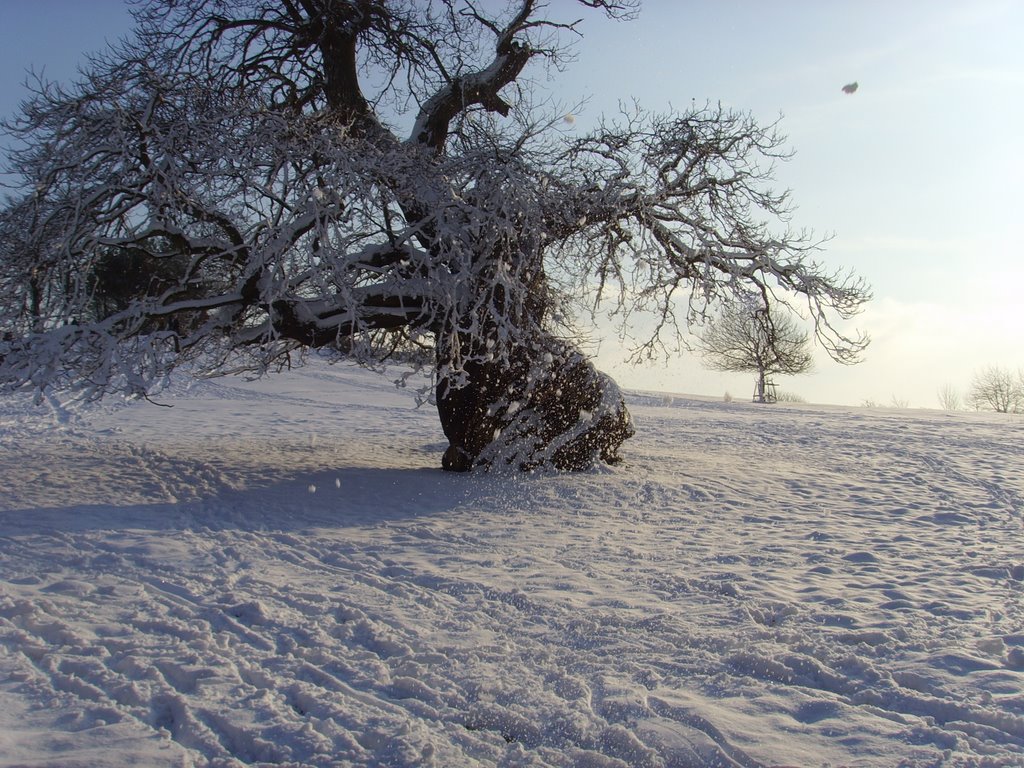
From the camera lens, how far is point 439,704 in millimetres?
3465

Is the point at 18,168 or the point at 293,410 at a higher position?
the point at 18,168

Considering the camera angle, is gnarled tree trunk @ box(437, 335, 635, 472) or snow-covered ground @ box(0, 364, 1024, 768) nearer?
snow-covered ground @ box(0, 364, 1024, 768)

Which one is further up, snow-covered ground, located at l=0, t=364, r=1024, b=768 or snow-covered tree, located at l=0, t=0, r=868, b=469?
snow-covered tree, located at l=0, t=0, r=868, b=469

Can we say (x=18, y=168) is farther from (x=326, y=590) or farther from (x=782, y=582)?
(x=782, y=582)

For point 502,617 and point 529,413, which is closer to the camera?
point 502,617

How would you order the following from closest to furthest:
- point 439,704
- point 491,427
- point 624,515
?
point 439,704, point 624,515, point 491,427

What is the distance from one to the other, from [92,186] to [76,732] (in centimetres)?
696

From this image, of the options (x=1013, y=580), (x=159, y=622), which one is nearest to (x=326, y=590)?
(x=159, y=622)

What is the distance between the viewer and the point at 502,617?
4660 mm

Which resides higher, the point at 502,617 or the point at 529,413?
the point at 529,413

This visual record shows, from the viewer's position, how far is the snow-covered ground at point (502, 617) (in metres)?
3.16

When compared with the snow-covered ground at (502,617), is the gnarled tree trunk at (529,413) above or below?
above

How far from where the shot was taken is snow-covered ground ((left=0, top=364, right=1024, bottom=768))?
10.4ft

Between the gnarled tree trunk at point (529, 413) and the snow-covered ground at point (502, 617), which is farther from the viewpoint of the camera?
the gnarled tree trunk at point (529, 413)
